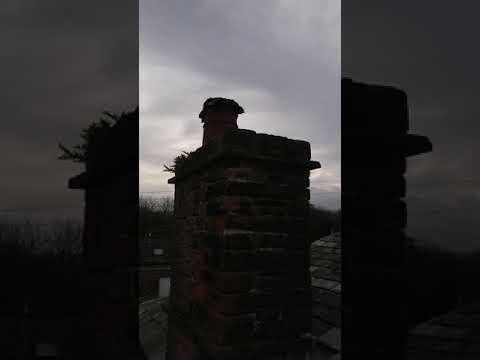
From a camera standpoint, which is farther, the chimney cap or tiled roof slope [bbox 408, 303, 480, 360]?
the chimney cap

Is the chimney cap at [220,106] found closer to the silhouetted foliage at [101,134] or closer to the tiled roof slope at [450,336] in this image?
the silhouetted foliage at [101,134]

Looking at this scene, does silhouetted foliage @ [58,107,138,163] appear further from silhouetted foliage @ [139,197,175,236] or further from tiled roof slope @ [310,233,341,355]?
silhouetted foliage @ [139,197,175,236]

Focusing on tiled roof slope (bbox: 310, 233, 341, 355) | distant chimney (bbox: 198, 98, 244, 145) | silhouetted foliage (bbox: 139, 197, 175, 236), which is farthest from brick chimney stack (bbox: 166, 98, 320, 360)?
silhouetted foliage (bbox: 139, 197, 175, 236)

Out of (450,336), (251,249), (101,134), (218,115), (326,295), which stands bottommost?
(326,295)

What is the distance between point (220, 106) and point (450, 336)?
9.48 feet

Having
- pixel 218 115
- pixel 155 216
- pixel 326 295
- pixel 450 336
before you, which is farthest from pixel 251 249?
pixel 155 216

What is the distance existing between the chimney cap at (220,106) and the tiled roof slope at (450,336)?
2794 millimetres

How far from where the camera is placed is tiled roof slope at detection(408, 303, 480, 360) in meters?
1.05

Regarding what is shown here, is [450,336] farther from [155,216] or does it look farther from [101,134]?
[155,216]

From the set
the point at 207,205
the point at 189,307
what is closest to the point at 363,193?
the point at 207,205

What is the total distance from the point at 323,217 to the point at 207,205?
7.71m

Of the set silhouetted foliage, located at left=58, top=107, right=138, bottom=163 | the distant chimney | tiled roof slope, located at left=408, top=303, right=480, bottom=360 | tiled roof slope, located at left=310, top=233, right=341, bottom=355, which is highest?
the distant chimney

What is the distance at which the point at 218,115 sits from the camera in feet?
11.6

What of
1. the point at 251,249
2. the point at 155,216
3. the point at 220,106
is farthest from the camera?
the point at 155,216
